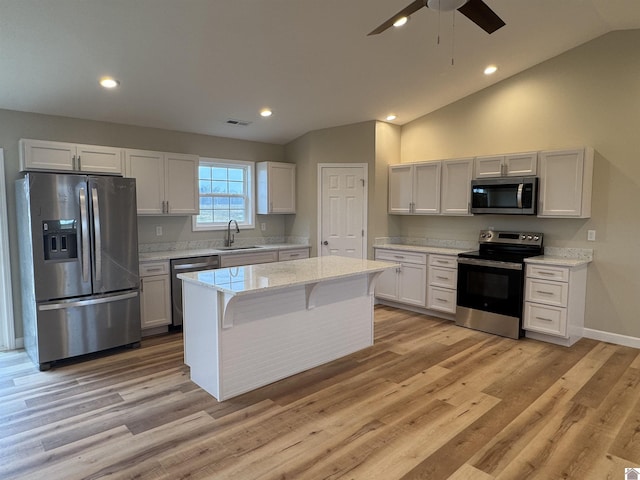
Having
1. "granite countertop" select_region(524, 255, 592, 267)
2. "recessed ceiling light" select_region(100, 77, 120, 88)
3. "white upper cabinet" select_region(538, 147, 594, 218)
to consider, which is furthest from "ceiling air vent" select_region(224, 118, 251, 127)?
"granite countertop" select_region(524, 255, 592, 267)

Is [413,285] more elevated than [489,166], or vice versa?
[489,166]

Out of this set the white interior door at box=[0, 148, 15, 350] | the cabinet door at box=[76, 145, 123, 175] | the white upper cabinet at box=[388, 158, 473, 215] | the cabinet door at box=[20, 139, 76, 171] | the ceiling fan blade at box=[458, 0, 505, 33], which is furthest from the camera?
the white upper cabinet at box=[388, 158, 473, 215]

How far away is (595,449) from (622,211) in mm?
2777

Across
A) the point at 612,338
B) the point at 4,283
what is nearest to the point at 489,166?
the point at 612,338

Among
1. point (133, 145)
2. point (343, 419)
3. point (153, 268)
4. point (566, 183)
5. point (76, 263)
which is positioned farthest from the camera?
point (133, 145)

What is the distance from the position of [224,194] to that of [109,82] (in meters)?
2.30

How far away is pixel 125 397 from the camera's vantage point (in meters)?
3.03

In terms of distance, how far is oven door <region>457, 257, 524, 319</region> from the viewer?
171 inches

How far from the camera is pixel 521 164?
452 cm

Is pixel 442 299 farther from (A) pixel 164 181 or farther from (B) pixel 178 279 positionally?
(A) pixel 164 181

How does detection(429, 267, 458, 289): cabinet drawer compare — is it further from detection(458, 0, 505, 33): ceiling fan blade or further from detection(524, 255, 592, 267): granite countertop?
detection(458, 0, 505, 33): ceiling fan blade

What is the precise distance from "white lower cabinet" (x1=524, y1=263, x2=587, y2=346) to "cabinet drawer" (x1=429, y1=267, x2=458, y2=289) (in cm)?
88

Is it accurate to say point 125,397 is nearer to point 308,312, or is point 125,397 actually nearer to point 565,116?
point 308,312

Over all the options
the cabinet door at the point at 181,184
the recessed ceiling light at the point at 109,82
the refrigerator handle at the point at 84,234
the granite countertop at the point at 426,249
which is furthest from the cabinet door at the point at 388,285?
the recessed ceiling light at the point at 109,82
